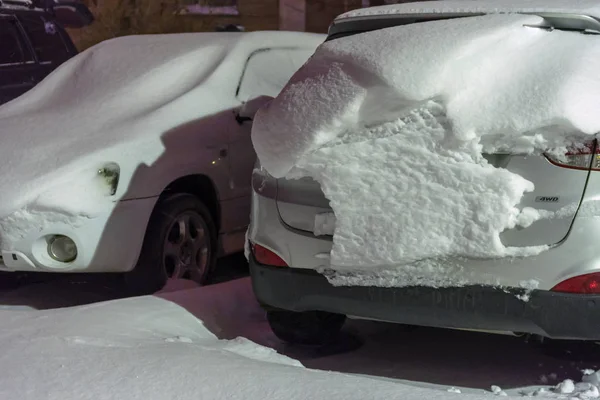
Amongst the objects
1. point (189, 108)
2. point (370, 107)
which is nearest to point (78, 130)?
point (189, 108)

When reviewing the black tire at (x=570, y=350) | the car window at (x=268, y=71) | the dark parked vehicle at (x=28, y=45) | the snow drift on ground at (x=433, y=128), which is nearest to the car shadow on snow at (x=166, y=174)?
the car window at (x=268, y=71)

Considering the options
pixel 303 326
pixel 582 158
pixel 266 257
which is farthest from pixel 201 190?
pixel 582 158

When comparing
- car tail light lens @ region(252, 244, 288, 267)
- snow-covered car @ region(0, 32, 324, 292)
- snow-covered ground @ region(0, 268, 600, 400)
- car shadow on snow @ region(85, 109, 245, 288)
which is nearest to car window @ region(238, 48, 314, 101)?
snow-covered car @ region(0, 32, 324, 292)

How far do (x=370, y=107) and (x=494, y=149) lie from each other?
570mm

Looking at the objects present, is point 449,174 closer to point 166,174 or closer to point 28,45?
point 166,174

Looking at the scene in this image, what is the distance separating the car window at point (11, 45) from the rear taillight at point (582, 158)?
7.93 meters

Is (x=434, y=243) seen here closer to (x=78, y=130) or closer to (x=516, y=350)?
(x=516, y=350)

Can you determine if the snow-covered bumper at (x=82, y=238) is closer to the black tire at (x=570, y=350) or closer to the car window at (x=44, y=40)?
the black tire at (x=570, y=350)

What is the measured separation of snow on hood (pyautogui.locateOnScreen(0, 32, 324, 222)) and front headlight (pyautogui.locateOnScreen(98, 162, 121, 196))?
3 centimetres

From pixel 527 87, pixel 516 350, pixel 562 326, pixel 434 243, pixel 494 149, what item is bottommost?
pixel 516 350

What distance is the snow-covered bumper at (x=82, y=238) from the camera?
4.62 metres

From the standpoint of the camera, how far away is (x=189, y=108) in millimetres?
5484

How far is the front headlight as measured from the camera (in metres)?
4.85

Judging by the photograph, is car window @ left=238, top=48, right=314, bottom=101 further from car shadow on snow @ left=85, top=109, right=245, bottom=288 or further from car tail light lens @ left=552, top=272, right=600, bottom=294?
car tail light lens @ left=552, top=272, right=600, bottom=294
